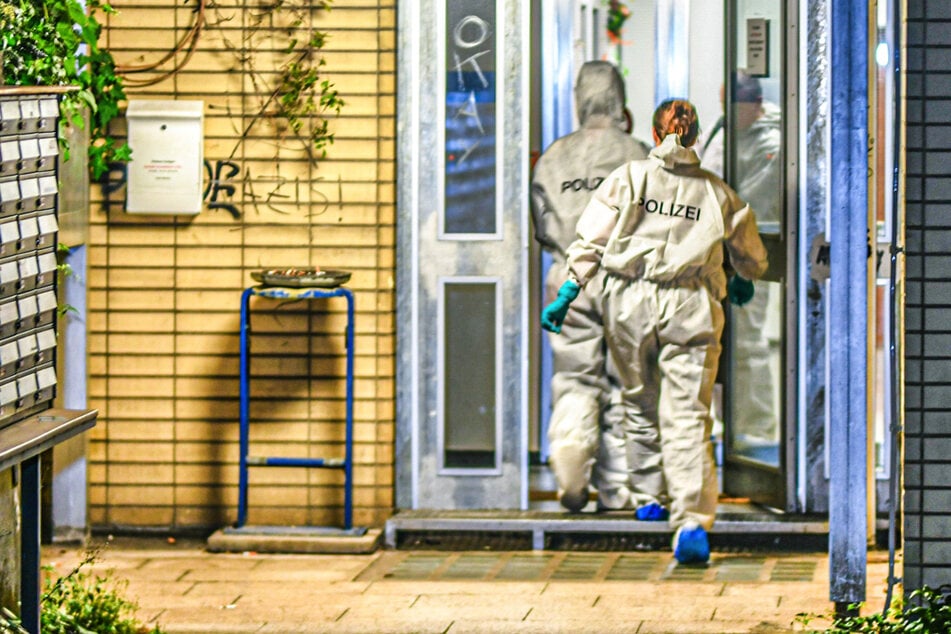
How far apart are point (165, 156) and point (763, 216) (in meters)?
3.16

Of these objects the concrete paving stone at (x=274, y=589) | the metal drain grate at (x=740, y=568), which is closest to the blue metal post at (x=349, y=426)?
the concrete paving stone at (x=274, y=589)

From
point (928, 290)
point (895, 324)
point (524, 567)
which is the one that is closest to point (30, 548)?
point (524, 567)

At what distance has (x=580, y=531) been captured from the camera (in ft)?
30.8

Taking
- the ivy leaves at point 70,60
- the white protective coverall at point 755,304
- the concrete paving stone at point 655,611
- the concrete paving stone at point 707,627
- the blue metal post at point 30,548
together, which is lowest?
the concrete paving stone at point 707,627

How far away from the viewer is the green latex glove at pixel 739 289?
370 inches

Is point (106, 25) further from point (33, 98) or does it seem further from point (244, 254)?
point (33, 98)

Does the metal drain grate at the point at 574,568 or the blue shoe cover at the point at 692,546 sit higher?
the blue shoe cover at the point at 692,546

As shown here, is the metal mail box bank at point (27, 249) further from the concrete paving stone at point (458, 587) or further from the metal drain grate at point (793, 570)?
the metal drain grate at point (793, 570)

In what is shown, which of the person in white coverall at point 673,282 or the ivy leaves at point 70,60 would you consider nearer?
the ivy leaves at point 70,60

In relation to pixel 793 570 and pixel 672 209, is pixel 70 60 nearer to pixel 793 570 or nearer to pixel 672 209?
pixel 672 209

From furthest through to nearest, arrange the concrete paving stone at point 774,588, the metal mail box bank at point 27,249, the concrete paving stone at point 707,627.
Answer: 1. the concrete paving stone at point 774,588
2. the concrete paving stone at point 707,627
3. the metal mail box bank at point 27,249

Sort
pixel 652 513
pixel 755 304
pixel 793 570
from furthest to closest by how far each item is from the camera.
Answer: pixel 755 304 → pixel 652 513 → pixel 793 570

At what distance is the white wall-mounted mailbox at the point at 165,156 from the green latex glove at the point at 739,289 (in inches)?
111

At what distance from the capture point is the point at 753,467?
966cm
